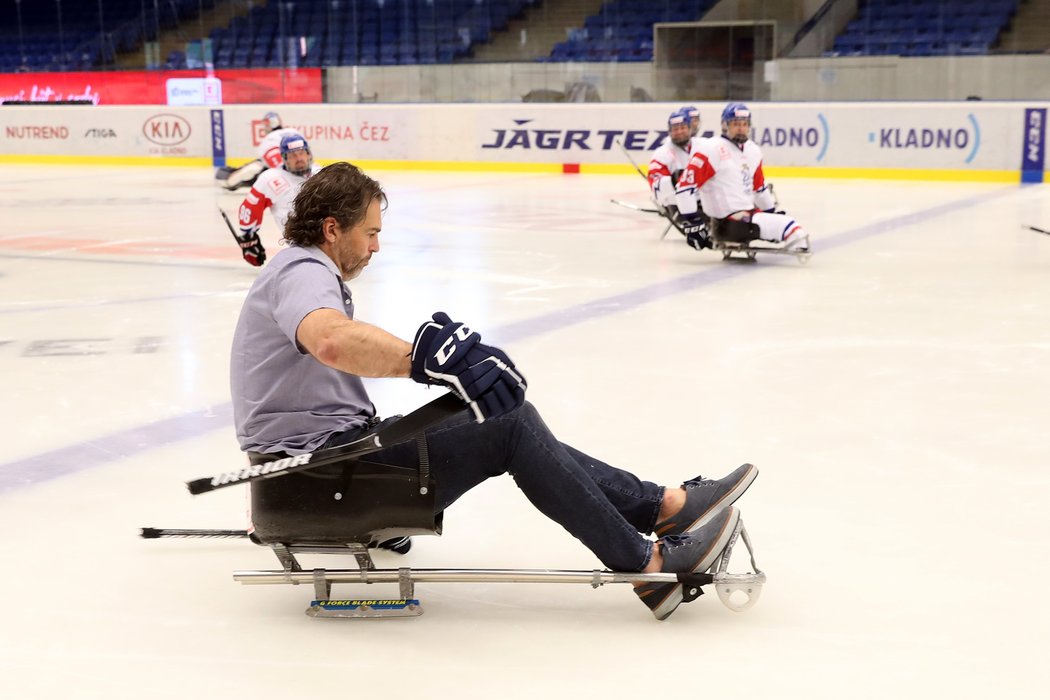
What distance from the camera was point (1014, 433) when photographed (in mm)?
4160

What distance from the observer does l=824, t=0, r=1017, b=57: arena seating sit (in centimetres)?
1533

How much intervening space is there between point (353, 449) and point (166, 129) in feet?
59.0

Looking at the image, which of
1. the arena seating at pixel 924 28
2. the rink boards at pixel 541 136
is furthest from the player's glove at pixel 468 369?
the arena seating at pixel 924 28

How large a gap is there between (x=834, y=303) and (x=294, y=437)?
4858 millimetres

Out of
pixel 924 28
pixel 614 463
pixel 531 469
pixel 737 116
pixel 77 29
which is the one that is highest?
pixel 77 29

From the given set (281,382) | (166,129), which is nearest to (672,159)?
(281,382)

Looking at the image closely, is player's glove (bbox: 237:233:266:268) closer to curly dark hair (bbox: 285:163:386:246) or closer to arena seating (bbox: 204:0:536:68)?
curly dark hair (bbox: 285:163:386:246)

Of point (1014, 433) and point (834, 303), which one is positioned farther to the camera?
point (834, 303)

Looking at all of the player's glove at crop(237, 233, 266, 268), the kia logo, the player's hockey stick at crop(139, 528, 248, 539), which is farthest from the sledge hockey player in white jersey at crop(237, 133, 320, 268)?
the kia logo

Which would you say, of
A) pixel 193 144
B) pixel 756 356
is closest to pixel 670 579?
pixel 756 356

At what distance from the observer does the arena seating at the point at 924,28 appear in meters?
15.3

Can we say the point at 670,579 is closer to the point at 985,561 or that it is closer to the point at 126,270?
the point at 985,561

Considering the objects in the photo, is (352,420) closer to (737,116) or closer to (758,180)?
(737,116)

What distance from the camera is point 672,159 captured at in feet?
33.3
